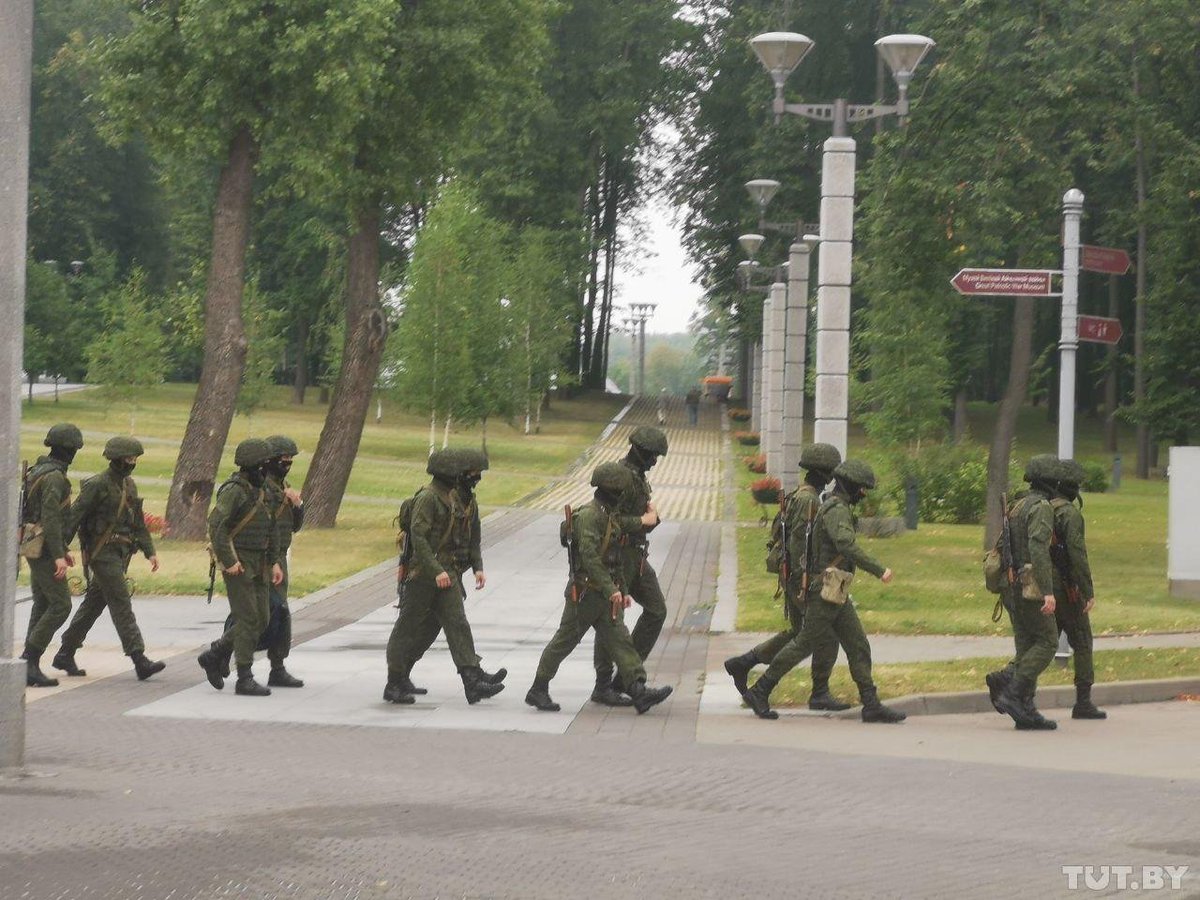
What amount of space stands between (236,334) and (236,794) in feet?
63.3

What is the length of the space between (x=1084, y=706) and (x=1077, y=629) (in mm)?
670

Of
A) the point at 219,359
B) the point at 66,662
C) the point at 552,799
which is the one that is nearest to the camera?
the point at 552,799

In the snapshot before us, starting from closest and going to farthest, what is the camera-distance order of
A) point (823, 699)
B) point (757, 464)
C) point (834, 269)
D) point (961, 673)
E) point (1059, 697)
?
point (823, 699), point (1059, 697), point (961, 673), point (834, 269), point (757, 464)

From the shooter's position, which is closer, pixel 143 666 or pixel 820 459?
pixel 820 459

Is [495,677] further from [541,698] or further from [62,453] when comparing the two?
[62,453]

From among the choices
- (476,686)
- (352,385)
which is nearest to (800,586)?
(476,686)

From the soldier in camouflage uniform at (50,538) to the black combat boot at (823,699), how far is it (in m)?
5.43

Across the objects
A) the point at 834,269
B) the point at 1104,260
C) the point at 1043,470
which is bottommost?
the point at 1043,470

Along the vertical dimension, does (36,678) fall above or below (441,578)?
below

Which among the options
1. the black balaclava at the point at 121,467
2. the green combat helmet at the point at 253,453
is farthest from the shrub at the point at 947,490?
the green combat helmet at the point at 253,453

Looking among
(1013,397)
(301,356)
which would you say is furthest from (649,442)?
(301,356)

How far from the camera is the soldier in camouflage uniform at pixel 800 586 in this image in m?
13.2

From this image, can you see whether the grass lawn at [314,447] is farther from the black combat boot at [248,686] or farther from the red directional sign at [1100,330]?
the red directional sign at [1100,330]

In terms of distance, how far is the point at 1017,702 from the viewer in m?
13.0
